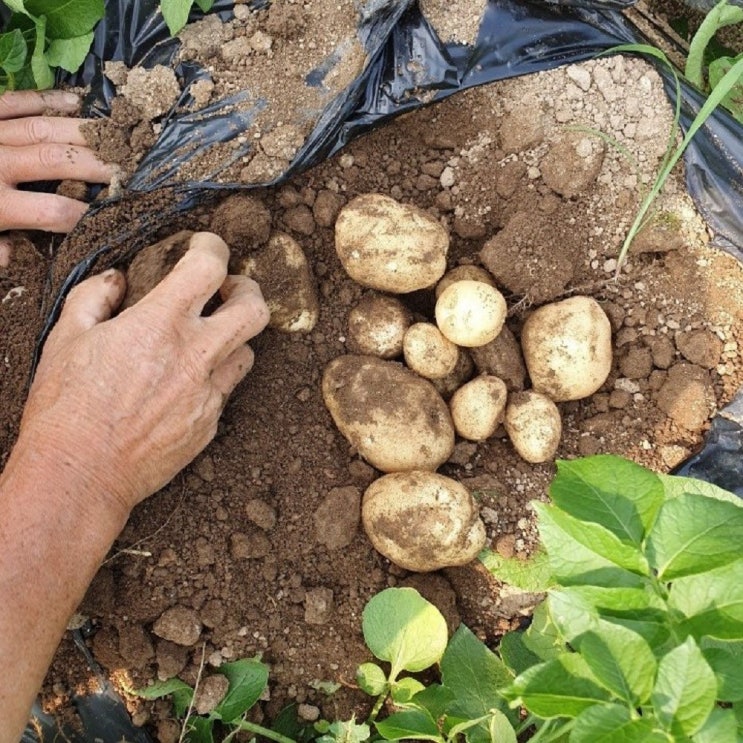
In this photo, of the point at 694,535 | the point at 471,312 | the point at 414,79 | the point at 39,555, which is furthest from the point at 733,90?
the point at 39,555

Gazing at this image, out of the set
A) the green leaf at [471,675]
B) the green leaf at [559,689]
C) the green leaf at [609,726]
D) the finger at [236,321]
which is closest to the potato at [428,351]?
the finger at [236,321]

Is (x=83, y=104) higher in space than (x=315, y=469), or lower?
higher

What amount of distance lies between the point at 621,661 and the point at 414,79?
4.90 feet

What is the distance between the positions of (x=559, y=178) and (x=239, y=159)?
0.81 metres

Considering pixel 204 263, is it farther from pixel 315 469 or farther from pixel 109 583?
pixel 109 583

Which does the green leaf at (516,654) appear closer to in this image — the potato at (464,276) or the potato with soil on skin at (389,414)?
the potato with soil on skin at (389,414)

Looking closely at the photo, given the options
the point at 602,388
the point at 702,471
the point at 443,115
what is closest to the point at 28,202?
the point at 443,115

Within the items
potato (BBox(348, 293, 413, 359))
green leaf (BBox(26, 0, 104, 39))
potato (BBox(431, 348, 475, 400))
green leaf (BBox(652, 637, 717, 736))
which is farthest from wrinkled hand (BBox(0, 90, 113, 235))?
green leaf (BBox(652, 637, 717, 736))

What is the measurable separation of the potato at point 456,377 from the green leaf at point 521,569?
1.36ft

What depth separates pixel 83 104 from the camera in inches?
77.5

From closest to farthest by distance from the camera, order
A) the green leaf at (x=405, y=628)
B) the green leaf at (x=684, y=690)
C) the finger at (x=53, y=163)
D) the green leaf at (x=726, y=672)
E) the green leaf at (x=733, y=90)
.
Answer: the green leaf at (x=684, y=690) → the green leaf at (x=726, y=672) → the green leaf at (x=405, y=628) → the finger at (x=53, y=163) → the green leaf at (x=733, y=90)

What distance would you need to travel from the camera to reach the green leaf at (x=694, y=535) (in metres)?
0.97

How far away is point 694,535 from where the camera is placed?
98cm

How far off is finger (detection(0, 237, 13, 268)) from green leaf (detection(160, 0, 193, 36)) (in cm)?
69
